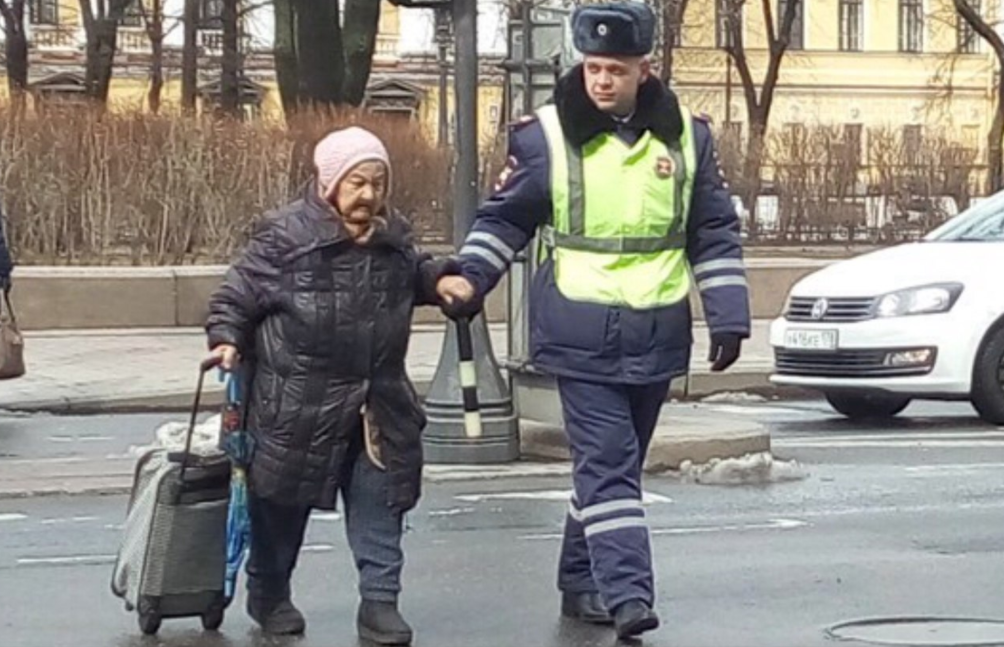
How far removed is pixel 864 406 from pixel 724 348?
8.15 metres

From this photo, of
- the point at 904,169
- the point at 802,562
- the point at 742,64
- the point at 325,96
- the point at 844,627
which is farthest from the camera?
the point at 742,64

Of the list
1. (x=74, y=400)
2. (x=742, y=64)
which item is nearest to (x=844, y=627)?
(x=74, y=400)

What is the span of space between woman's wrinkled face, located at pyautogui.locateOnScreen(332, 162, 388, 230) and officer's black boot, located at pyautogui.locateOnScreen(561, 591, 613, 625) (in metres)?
1.39

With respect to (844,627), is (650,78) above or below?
above

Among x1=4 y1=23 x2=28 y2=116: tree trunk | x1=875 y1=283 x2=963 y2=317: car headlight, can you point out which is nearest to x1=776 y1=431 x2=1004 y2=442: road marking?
x1=875 y1=283 x2=963 y2=317: car headlight

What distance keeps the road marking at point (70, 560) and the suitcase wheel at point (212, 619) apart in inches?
60.2

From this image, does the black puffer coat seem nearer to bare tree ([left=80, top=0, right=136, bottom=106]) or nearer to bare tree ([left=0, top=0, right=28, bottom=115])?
bare tree ([left=80, top=0, right=136, bottom=106])

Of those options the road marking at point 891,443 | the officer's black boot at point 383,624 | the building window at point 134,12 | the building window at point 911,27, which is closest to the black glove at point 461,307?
the officer's black boot at point 383,624

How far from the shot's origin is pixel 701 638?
7.16 meters

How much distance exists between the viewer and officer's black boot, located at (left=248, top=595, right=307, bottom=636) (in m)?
7.14

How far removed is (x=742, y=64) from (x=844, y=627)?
4081cm

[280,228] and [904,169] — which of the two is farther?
[904,169]

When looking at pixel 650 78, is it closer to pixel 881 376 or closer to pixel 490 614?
pixel 490 614

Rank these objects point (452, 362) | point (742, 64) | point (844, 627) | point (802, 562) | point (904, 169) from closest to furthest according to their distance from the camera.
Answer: point (844, 627)
point (802, 562)
point (452, 362)
point (904, 169)
point (742, 64)
